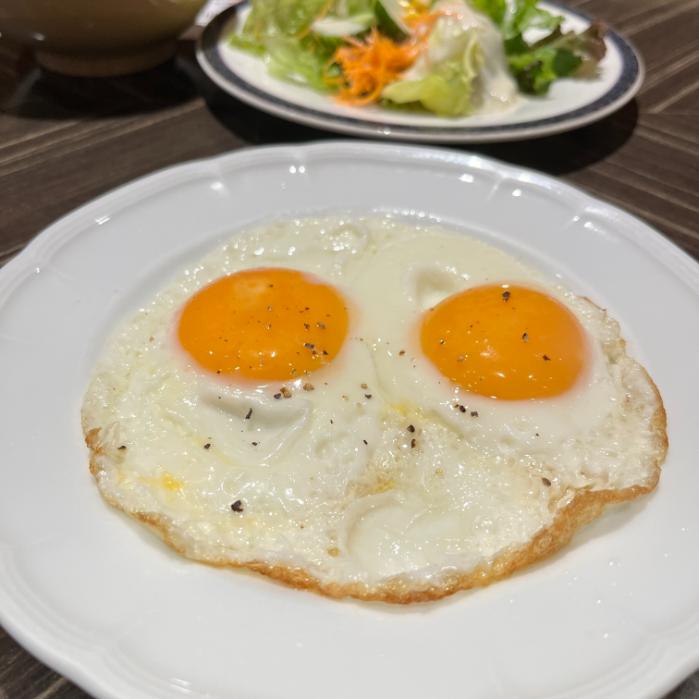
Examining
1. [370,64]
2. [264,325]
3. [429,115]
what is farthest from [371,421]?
[370,64]

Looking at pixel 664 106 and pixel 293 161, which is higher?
pixel 293 161

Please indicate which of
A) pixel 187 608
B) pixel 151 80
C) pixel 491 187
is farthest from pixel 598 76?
pixel 187 608

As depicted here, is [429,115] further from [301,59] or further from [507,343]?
[507,343]

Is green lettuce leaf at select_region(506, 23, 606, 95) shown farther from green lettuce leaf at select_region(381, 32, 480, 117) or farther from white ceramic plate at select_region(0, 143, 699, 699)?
white ceramic plate at select_region(0, 143, 699, 699)

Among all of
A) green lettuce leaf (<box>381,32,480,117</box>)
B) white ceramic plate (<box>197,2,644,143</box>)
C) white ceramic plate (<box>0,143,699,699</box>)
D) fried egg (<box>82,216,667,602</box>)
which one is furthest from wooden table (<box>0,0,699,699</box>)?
fried egg (<box>82,216,667,602</box>)

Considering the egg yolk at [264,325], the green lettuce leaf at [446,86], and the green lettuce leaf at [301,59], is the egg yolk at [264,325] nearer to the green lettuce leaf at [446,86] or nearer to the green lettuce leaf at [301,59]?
the green lettuce leaf at [446,86]

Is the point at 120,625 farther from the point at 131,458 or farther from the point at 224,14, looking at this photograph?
the point at 224,14
